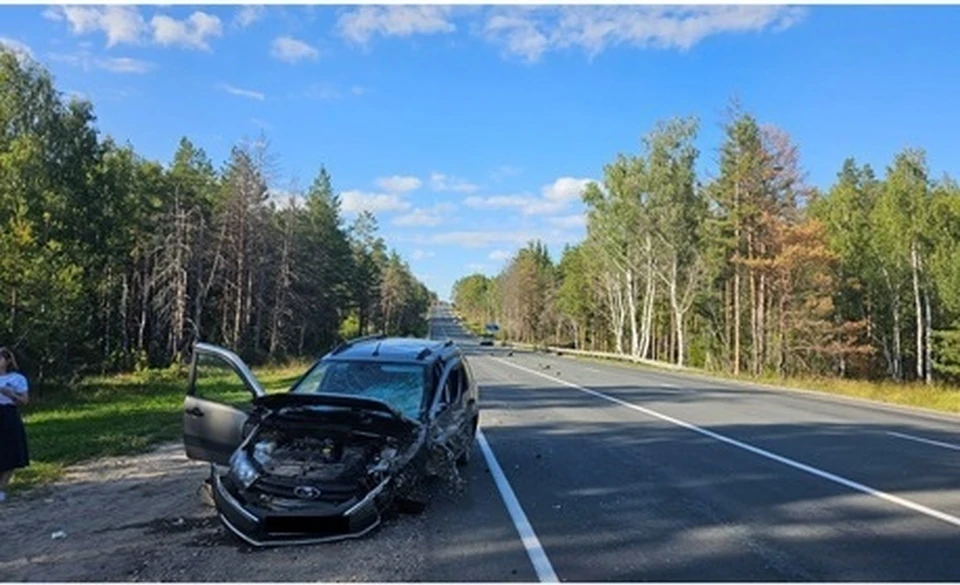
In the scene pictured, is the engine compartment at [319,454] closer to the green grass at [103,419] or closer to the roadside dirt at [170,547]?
the roadside dirt at [170,547]

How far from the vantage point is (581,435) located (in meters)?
13.2

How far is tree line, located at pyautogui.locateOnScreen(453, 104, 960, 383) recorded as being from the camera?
4581cm

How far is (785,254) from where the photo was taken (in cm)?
4472

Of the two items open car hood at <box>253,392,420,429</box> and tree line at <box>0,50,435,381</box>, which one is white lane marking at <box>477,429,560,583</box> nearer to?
open car hood at <box>253,392,420,429</box>

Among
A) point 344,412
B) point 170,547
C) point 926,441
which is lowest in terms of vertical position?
point 170,547

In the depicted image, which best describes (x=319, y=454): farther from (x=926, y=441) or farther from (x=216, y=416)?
(x=926, y=441)

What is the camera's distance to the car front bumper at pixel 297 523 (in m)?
6.24

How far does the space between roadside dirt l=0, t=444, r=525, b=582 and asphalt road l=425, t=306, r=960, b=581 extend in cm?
76

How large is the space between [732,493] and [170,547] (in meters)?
5.77

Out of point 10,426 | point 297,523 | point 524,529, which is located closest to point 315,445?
point 297,523

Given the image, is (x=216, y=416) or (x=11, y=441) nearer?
(x=216, y=416)

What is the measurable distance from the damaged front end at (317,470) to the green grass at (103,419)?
1123mm

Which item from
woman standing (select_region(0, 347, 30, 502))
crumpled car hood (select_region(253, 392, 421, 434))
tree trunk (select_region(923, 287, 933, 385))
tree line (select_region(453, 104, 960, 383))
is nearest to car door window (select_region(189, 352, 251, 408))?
crumpled car hood (select_region(253, 392, 421, 434))

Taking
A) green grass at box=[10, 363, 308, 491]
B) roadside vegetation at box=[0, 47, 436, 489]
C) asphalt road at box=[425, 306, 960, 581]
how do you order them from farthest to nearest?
1. roadside vegetation at box=[0, 47, 436, 489]
2. green grass at box=[10, 363, 308, 491]
3. asphalt road at box=[425, 306, 960, 581]
